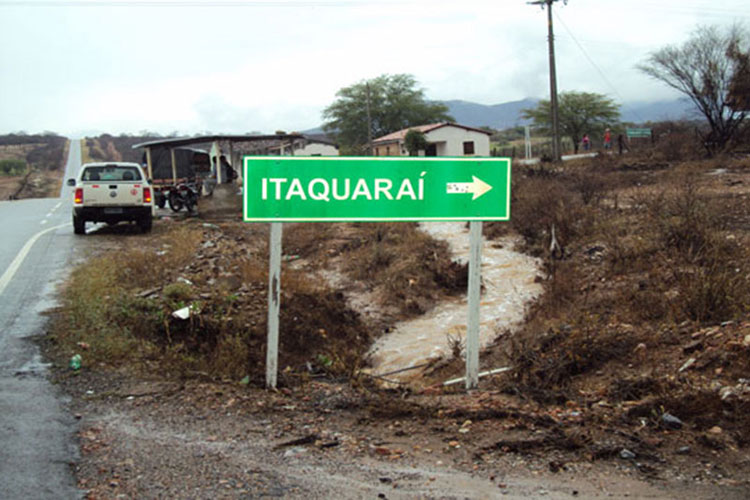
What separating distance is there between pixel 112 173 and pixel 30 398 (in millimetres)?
12311

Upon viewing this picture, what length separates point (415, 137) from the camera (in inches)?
2048

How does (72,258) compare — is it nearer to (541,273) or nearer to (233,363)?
(233,363)

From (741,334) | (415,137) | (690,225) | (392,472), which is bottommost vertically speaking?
(392,472)

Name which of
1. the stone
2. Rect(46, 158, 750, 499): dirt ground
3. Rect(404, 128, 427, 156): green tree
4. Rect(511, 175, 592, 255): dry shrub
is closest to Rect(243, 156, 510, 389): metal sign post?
Rect(46, 158, 750, 499): dirt ground

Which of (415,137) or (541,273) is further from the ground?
(415,137)

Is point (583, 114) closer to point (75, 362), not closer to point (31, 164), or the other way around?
point (31, 164)

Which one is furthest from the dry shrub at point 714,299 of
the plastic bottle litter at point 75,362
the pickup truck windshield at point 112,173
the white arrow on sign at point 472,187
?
the pickup truck windshield at point 112,173

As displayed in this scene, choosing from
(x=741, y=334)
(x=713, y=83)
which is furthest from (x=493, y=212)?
(x=713, y=83)

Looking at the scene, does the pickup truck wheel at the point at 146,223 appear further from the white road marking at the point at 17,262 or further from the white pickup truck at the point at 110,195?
the white road marking at the point at 17,262

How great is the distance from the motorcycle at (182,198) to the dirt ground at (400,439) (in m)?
17.1

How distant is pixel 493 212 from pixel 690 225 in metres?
6.78

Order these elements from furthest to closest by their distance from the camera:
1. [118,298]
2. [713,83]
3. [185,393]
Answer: [713,83] → [118,298] → [185,393]

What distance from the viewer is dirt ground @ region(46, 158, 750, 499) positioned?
3.73 m

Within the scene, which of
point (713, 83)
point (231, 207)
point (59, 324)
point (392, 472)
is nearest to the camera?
point (392, 472)
